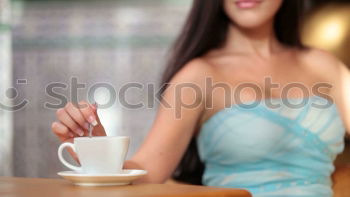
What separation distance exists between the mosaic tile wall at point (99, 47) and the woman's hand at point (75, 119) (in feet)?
5.77

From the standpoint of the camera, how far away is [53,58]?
9.64 feet

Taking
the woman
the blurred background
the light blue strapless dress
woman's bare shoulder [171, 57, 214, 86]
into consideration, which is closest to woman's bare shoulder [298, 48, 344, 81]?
the woman

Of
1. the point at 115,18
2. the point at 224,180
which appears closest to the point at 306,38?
the point at 115,18

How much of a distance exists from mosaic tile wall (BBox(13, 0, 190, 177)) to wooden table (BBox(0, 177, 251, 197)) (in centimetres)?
196

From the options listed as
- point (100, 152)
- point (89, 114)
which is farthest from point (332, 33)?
point (100, 152)

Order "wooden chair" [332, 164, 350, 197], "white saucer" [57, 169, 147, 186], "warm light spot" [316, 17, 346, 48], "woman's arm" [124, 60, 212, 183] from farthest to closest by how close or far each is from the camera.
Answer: "warm light spot" [316, 17, 346, 48] < "wooden chair" [332, 164, 350, 197] < "woman's arm" [124, 60, 212, 183] < "white saucer" [57, 169, 147, 186]

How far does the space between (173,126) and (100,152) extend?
571 mm

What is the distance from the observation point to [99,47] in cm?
293

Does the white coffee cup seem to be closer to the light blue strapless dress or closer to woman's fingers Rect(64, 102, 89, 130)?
woman's fingers Rect(64, 102, 89, 130)

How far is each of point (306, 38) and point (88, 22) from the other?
Answer: 943 millimetres

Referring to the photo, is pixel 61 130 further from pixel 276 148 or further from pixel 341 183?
pixel 341 183

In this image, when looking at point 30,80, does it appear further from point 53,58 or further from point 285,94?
point 285,94

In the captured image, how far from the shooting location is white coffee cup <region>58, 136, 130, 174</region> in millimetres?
941

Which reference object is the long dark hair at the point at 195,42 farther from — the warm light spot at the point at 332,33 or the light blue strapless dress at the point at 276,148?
the warm light spot at the point at 332,33
